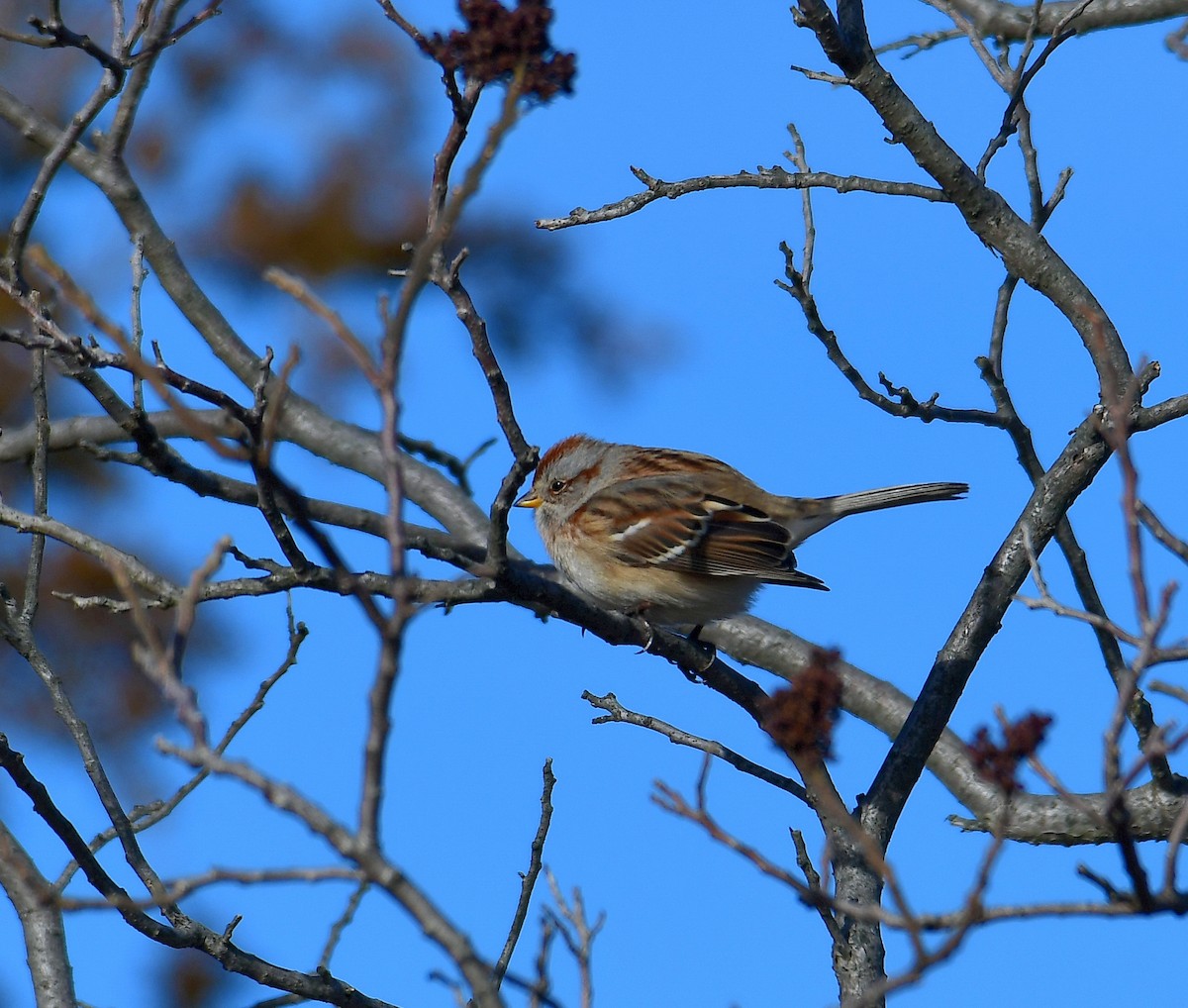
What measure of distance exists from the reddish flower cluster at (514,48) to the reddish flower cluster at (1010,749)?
137 centimetres

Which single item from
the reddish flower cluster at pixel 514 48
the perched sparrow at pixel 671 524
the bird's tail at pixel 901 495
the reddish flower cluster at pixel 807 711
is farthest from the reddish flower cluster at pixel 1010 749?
the bird's tail at pixel 901 495

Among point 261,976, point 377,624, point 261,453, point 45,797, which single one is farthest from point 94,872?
point 377,624

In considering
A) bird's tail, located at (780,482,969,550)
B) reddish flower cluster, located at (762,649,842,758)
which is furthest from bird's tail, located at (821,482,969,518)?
reddish flower cluster, located at (762,649,842,758)

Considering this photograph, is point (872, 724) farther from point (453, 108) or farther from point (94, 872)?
point (453, 108)

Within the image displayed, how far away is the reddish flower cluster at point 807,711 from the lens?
87.0 inches

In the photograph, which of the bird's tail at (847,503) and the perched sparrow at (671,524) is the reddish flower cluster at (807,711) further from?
the bird's tail at (847,503)

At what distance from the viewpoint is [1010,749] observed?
6.86ft

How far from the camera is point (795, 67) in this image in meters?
4.52

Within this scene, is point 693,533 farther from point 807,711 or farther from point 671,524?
point 807,711

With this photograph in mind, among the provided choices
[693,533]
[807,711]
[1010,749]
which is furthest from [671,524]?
[1010,749]

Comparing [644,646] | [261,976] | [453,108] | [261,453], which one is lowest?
[261,976]

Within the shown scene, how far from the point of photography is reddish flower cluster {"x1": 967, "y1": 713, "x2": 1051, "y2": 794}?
6.82 ft

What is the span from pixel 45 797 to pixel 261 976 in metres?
0.77

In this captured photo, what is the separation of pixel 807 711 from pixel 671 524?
11.7 feet
